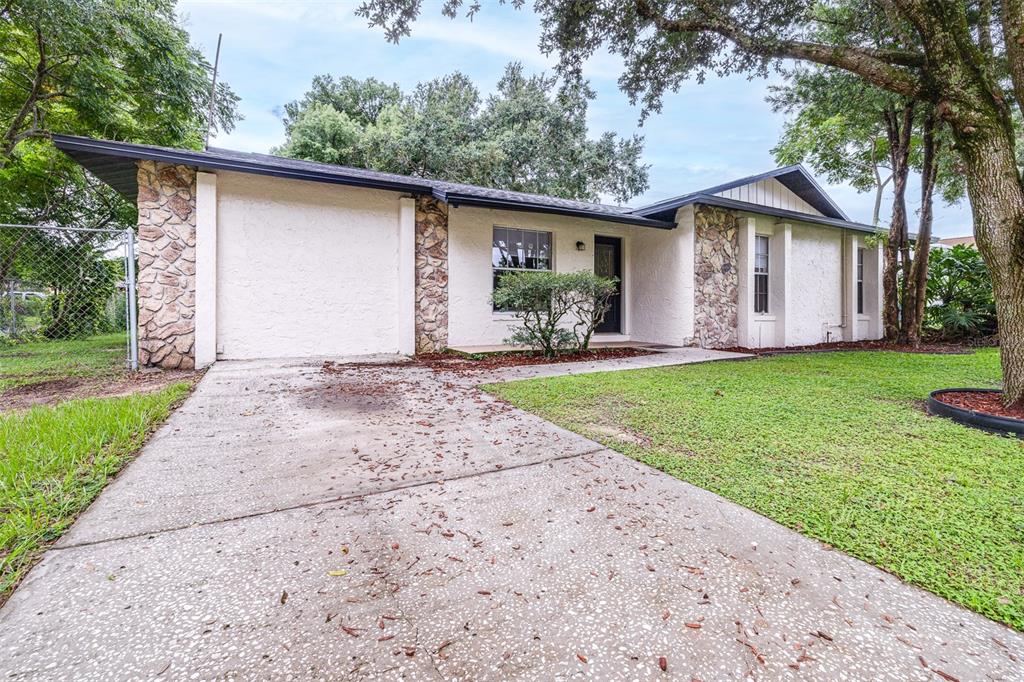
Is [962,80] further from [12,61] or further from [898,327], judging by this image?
[12,61]

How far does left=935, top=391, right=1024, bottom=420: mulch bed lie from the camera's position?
3.54 metres

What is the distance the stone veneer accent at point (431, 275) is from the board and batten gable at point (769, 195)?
17.7 feet

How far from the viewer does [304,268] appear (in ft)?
21.3

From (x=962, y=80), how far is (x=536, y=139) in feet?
51.0

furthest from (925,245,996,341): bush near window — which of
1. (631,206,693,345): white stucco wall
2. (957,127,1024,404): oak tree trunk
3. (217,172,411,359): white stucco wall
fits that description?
(217,172,411,359): white stucco wall

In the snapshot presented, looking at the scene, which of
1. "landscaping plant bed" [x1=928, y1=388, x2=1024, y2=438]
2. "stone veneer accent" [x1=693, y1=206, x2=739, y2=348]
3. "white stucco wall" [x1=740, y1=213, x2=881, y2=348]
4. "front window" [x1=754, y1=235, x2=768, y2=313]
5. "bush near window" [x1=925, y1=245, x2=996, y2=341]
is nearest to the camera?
"landscaping plant bed" [x1=928, y1=388, x2=1024, y2=438]

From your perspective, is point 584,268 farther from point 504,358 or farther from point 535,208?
point 504,358

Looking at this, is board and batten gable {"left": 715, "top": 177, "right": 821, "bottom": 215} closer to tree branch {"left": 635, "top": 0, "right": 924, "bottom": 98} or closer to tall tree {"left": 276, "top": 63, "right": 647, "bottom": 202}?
tree branch {"left": 635, "top": 0, "right": 924, "bottom": 98}

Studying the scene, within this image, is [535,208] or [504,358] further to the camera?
[535,208]

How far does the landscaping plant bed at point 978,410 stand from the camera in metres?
3.24

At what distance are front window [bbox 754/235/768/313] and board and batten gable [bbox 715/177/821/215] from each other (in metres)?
0.79

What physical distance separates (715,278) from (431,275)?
5705 millimetres

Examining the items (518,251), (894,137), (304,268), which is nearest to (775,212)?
(894,137)

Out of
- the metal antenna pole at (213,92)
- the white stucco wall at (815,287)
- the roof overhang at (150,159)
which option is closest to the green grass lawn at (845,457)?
the roof overhang at (150,159)
